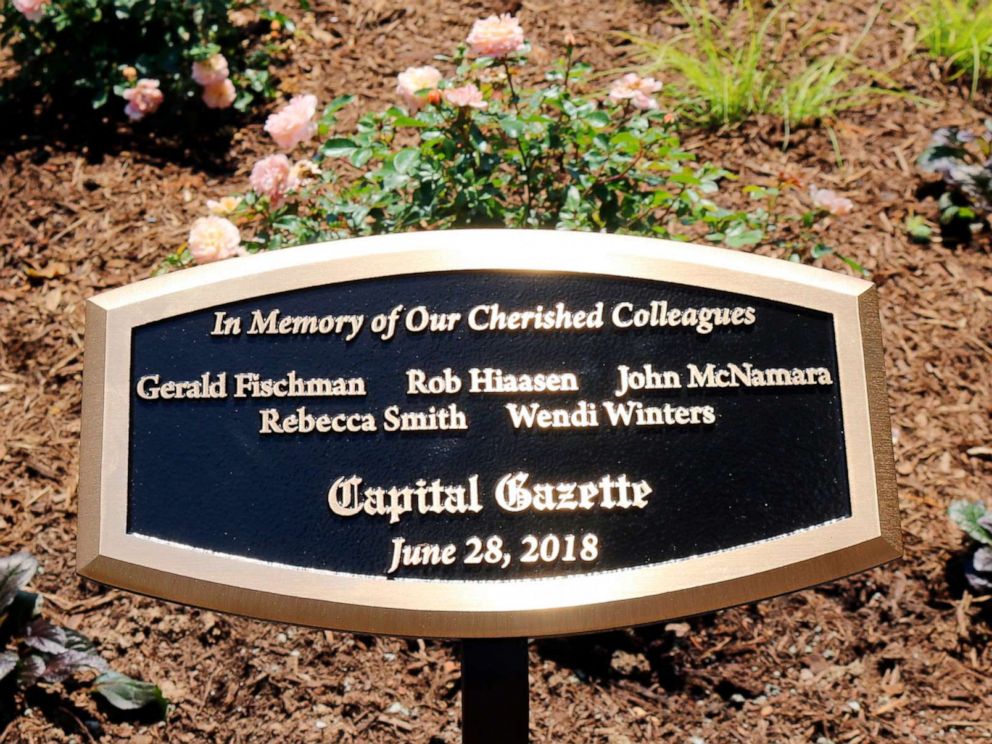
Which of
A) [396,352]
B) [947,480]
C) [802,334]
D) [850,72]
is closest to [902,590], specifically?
[947,480]

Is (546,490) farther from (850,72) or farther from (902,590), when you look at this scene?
(850,72)

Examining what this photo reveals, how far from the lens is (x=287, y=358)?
1.95 meters

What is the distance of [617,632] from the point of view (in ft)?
9.37

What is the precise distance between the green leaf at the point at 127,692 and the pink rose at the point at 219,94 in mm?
2400

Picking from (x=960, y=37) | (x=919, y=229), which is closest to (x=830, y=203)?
(x=919, y=229)

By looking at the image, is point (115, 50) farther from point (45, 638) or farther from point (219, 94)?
point (45, 638)

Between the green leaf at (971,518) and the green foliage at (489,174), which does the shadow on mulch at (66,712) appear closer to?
the green foliage at (489,174)

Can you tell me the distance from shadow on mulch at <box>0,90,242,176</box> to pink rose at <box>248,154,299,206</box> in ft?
4.77

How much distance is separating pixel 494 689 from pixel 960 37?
12.6ft

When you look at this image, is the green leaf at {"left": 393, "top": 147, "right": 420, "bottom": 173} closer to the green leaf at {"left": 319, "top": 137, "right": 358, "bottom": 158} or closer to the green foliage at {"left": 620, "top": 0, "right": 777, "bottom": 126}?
the green leaf at {"left": 319, "top": 137, "right": 358, "bottom": 158}

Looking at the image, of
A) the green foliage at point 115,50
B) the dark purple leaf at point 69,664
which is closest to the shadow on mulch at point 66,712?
the dark purple leaf at point 69,664

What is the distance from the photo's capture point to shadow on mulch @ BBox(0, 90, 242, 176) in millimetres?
3992

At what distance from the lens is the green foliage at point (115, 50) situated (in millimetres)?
3844

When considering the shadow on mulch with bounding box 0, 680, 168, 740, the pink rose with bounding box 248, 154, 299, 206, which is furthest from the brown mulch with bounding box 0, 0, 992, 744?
the pink rose with bounding box 248, 154, 299, 206
